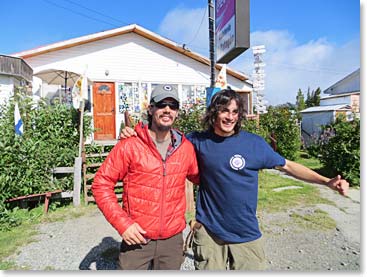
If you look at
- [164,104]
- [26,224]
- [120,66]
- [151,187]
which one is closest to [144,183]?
[151,187]

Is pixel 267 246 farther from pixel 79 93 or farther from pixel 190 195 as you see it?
pixel 79 93

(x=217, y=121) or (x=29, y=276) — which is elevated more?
(x=217, y=121)

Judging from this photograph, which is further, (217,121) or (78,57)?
(78,57)

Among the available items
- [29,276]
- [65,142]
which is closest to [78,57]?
[65,142]

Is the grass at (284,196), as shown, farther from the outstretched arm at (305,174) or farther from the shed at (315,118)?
the shed at (315,118)

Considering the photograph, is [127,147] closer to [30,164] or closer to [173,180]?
[173,180]

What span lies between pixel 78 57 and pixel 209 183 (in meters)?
9.26

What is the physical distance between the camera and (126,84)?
10641 millimetres

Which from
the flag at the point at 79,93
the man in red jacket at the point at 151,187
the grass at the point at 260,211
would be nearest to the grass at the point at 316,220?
the grass at the point at 260,211

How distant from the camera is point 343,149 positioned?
24.6 ft

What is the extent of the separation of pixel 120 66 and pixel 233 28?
8207mm

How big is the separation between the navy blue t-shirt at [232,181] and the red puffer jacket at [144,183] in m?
0.20

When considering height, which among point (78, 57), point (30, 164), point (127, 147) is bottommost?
point (30, 164)

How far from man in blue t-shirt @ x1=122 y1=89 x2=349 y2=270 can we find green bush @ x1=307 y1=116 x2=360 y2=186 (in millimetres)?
6153
